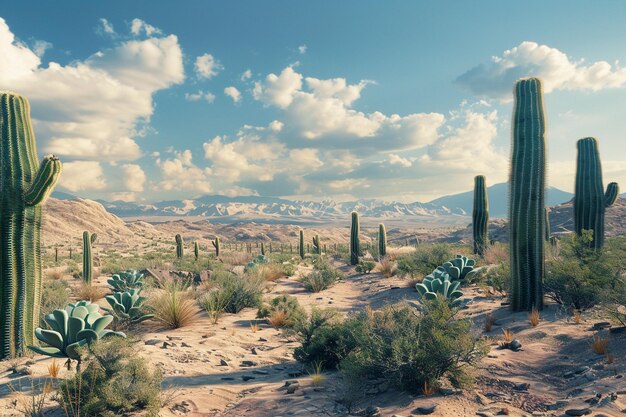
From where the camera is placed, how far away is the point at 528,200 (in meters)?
9.79

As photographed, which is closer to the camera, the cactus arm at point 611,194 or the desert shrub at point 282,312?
the desert shrub at point 282,312

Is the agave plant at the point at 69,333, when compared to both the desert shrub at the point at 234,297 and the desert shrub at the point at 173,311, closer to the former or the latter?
the desert shrub at the point at 173,311

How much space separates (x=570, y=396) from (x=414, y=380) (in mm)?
1762

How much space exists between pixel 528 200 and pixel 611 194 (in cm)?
994

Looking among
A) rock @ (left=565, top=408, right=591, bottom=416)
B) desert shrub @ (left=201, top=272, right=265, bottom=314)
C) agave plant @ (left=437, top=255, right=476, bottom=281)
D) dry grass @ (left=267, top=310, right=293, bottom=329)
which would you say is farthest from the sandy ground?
agave plant @ (left=437, top=255, right=476, bottom=281)

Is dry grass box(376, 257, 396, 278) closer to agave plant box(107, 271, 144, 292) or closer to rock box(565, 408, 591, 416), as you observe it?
agave plant box(107, 271, 144, 292)

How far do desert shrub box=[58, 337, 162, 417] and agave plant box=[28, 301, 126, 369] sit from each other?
2.81ft

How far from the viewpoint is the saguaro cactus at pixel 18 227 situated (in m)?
7.15

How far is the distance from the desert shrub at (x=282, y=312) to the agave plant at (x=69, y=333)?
4.29 meters

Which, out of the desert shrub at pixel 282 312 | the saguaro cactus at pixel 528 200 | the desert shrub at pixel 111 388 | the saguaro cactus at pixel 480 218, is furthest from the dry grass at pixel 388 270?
the desert shrub at pixel 111 388

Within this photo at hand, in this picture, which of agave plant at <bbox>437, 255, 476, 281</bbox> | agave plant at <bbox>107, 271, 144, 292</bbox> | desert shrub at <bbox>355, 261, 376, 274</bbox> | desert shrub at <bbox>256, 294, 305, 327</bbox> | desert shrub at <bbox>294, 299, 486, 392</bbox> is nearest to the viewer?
desert shrub at <bbox>294, 299, 486, 392</bbox>

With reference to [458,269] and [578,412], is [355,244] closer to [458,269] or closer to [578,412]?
[458,269]

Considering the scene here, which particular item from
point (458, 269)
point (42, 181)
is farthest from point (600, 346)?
point (42, 181)

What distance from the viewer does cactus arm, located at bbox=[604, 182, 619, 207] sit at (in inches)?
651
